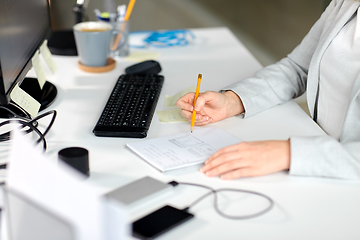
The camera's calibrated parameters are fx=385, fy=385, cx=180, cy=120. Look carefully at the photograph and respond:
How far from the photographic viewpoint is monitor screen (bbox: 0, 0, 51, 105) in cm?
85

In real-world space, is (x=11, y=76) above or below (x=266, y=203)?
above

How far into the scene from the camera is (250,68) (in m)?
1.40

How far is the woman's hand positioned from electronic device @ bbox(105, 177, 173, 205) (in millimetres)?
107

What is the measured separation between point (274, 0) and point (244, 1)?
68 centimetres

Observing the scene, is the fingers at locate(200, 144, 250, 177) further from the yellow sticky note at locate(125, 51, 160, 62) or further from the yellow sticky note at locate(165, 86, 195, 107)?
the yellow sticky note at locate(125, 51, 160, 62)

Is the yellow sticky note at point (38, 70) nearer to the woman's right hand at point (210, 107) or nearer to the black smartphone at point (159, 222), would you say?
the woman's right hand at point (210, 107)

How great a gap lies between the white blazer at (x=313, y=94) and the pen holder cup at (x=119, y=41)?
57 cm

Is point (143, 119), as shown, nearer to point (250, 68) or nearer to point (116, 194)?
point (116, 194)

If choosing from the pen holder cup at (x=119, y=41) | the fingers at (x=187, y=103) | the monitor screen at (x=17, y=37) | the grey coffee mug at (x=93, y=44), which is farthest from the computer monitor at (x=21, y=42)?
the fingers at (x=187, y=103)

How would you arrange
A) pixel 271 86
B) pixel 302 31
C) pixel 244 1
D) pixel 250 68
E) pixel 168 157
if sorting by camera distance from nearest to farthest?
1. pixel 168 157
2. pixel 271 86
3. pixel 250 68
4. pixel 302 31
5. pixel 244 1

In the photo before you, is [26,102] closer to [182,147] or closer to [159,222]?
[182,147]

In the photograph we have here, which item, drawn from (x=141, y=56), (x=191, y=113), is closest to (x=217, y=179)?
(x=191, y=113)

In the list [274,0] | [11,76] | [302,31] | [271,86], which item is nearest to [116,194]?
[11,76]

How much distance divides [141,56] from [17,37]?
611mm
